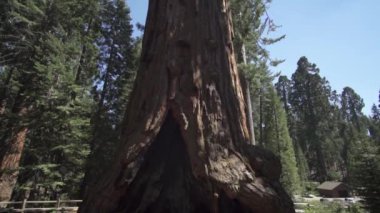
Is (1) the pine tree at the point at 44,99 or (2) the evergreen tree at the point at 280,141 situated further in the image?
(2) the evergreen tree at the point at 280,141

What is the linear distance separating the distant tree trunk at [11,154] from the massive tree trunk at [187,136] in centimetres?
1106

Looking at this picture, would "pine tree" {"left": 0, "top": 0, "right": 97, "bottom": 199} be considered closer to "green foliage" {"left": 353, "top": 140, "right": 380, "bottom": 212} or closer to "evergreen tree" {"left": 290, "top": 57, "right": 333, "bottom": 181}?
"green foliage" {"left": 353, "top": 140, "right": 380, "bottom": 212}

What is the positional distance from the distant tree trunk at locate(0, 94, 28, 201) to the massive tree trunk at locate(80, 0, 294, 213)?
11.1 meters

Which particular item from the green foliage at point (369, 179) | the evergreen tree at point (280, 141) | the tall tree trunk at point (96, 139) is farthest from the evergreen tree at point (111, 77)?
the evergreen tree at point (280, 141)

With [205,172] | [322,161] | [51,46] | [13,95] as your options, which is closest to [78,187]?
[13,95]

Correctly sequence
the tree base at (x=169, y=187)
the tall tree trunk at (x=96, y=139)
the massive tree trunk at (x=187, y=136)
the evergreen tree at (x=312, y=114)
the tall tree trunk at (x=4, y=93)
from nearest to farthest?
the massive tree trunk at (x=187, y=136) → the tree base at (x=169, y=187) → the tall tree trunk at (x=4, y=93) → the tall tree trunk at (x=96, y=139) → the evergreen tree at (x=312, y=114)

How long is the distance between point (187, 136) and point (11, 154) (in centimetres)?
1262

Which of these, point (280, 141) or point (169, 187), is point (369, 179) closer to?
point (169, 187)

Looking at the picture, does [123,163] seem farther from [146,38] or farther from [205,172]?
[146,38]

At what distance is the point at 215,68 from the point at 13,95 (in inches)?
661

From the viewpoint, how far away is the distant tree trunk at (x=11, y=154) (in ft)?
43.2

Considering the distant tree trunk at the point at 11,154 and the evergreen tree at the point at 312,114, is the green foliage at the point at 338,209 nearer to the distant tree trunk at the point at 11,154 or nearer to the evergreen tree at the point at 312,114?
the distant tree trunk at the point at 11,154

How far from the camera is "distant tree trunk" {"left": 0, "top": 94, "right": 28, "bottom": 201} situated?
13.2m

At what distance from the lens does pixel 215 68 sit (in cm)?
525
